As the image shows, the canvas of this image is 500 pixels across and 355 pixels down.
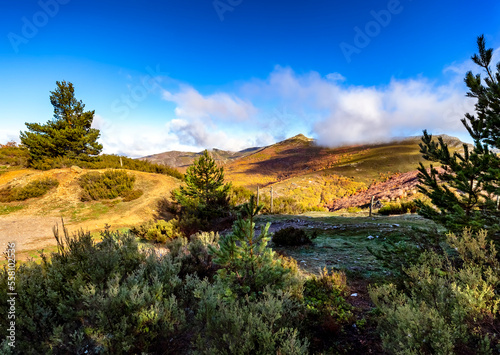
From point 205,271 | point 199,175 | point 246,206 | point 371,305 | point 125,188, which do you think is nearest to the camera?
point 246,206

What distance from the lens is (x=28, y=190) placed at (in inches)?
670

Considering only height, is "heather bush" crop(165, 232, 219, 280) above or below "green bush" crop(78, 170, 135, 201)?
below

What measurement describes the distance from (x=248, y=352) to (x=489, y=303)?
9.64ft

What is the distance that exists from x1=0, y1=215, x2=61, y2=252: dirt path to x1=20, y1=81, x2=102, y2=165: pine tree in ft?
40.0

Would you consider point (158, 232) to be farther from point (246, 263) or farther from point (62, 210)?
point (62, 210)

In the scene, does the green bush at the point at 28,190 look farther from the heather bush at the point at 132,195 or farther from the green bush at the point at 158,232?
the green bush at the point at 158,232

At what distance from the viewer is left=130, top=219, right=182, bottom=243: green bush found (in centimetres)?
1205

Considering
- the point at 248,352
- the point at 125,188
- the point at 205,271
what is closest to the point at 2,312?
the point at 205,271

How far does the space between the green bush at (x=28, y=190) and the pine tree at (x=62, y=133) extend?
22.0 ft

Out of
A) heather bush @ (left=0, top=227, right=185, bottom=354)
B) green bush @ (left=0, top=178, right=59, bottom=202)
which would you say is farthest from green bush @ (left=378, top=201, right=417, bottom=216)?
green bush @ (left=0, top=178, right=59, bottom=202)

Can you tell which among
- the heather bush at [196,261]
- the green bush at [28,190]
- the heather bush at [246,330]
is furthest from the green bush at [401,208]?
the green bush at [28,190]

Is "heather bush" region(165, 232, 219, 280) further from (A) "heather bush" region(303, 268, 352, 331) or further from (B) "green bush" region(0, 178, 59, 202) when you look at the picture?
(B) "green bush" region(0, 178, 59, 202)

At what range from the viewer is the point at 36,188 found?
57.6 feet

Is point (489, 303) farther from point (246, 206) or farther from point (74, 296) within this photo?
point (74, 296)
